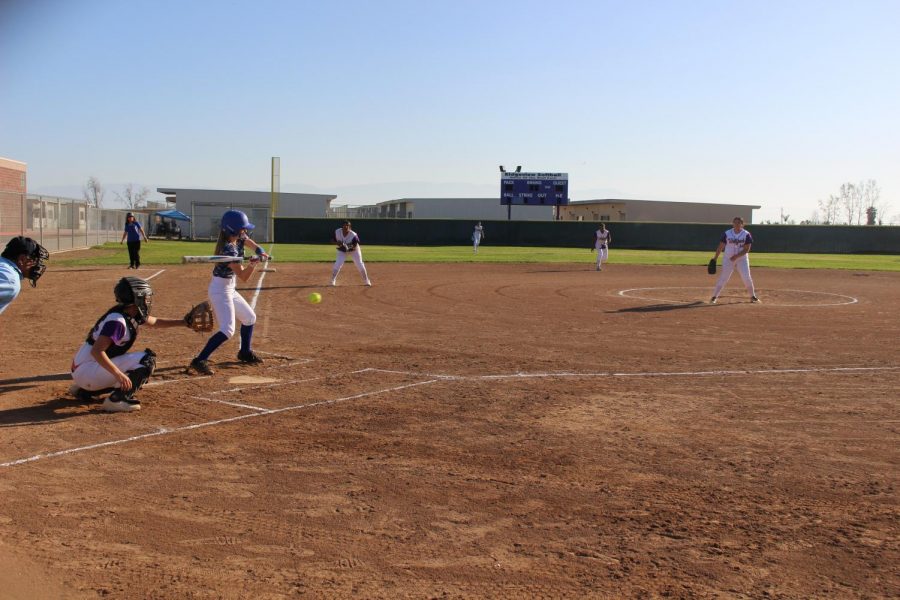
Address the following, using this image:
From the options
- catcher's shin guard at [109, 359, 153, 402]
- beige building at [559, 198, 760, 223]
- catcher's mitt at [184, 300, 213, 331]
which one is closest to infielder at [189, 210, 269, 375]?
catcher's mitt at [184, 300, 213, 331]

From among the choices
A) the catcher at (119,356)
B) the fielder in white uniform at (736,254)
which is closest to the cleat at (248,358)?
the catcher at (119,356)

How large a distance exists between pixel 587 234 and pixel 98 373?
51674 millimetres

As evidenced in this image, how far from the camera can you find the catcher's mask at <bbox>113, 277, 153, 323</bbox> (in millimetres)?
7109

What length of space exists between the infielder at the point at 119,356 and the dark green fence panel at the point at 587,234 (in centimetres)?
4839

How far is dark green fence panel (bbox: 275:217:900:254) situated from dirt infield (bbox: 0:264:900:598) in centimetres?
4501

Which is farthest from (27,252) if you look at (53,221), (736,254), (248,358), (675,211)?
(675,211)

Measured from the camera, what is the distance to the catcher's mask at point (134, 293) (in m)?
7.11

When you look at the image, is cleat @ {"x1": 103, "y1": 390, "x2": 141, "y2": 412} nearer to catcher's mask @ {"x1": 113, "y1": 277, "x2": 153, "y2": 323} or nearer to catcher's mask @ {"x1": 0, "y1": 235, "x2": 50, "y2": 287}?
catcher's mask @ {"x1": 113, "y1": 277, "x2": 153, "y2": 323}

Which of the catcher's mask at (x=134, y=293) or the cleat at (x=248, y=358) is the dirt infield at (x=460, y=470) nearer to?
the cleat at (x=248, y=358)

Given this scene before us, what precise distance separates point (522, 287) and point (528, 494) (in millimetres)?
16564

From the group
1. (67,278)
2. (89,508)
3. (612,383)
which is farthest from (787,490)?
(67,278)

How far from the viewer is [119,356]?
299 inches

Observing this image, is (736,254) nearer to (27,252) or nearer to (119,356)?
(119,356)

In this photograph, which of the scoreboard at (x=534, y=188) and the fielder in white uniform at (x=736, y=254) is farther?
the scoreboard at (x=534, y=188)
